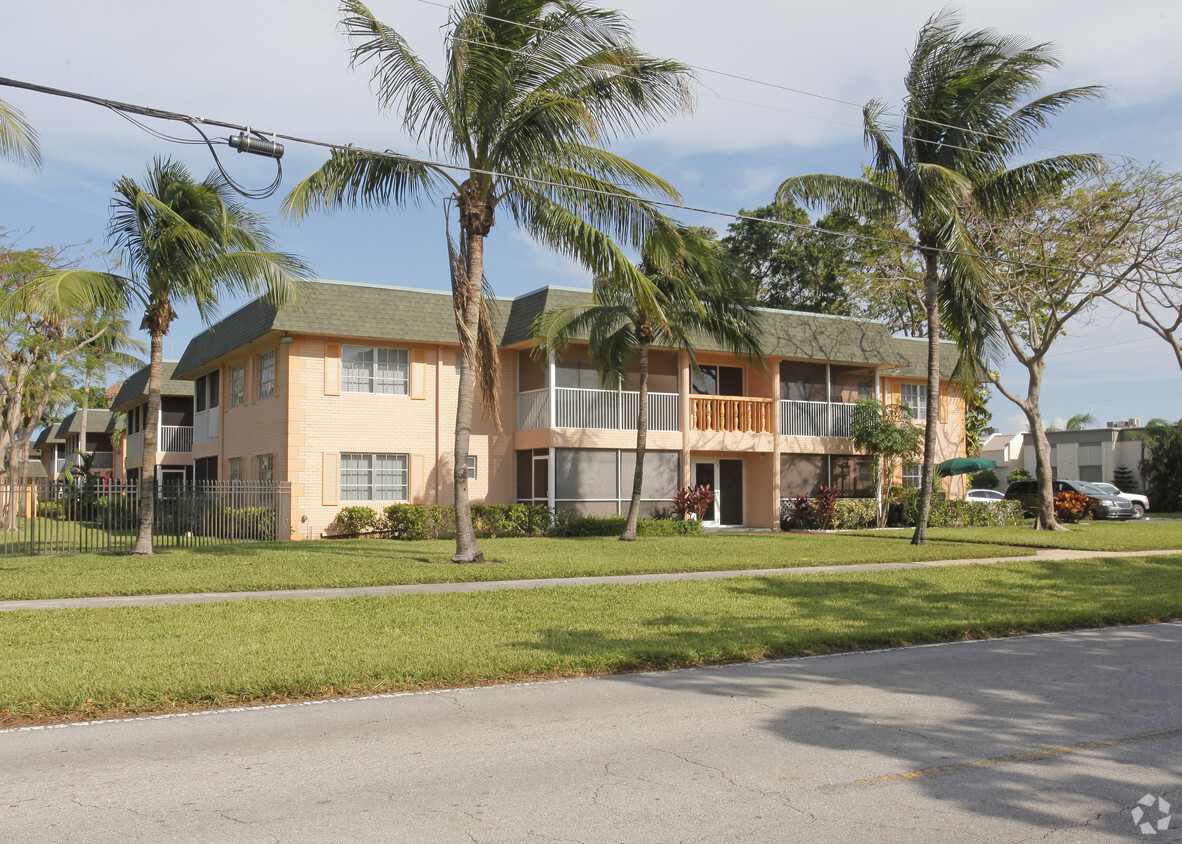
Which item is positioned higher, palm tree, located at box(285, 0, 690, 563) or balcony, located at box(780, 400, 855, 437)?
palm tree, located at box(285, 0, 690, 563)

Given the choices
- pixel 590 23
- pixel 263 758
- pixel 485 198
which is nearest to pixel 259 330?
pixel 485 198

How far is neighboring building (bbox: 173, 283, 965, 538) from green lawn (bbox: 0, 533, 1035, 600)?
9.96 feet

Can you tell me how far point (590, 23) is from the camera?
1558 cm

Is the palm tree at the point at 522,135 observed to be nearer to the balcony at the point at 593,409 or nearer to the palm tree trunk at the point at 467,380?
Answer: the palm tree trunk at the point at 467,380

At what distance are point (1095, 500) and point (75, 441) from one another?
56528 millimetres

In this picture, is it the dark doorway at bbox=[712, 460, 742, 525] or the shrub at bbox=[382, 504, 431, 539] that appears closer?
the shrub at bbox=[382, 504, 431, 539]

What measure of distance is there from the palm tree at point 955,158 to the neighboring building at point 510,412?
19.1 feet

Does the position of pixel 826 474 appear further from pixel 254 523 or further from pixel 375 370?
pixel 254 523

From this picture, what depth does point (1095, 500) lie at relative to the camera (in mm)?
34312

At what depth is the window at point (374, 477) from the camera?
24.3 m

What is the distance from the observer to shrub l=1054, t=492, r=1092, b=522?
30672 millimetres

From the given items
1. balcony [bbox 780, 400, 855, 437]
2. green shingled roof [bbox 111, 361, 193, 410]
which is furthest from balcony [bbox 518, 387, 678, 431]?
green shingled roof [bbox 111, 361, 193, 410]

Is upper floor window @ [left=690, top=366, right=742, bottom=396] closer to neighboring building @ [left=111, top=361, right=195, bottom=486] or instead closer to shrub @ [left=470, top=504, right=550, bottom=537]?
shrub @ [left=470, top=504, right=550, bottom=537]

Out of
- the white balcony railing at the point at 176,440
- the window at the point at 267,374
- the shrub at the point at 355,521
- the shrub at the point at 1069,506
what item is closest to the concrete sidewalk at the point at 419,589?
the shrub at the point at 355,521
